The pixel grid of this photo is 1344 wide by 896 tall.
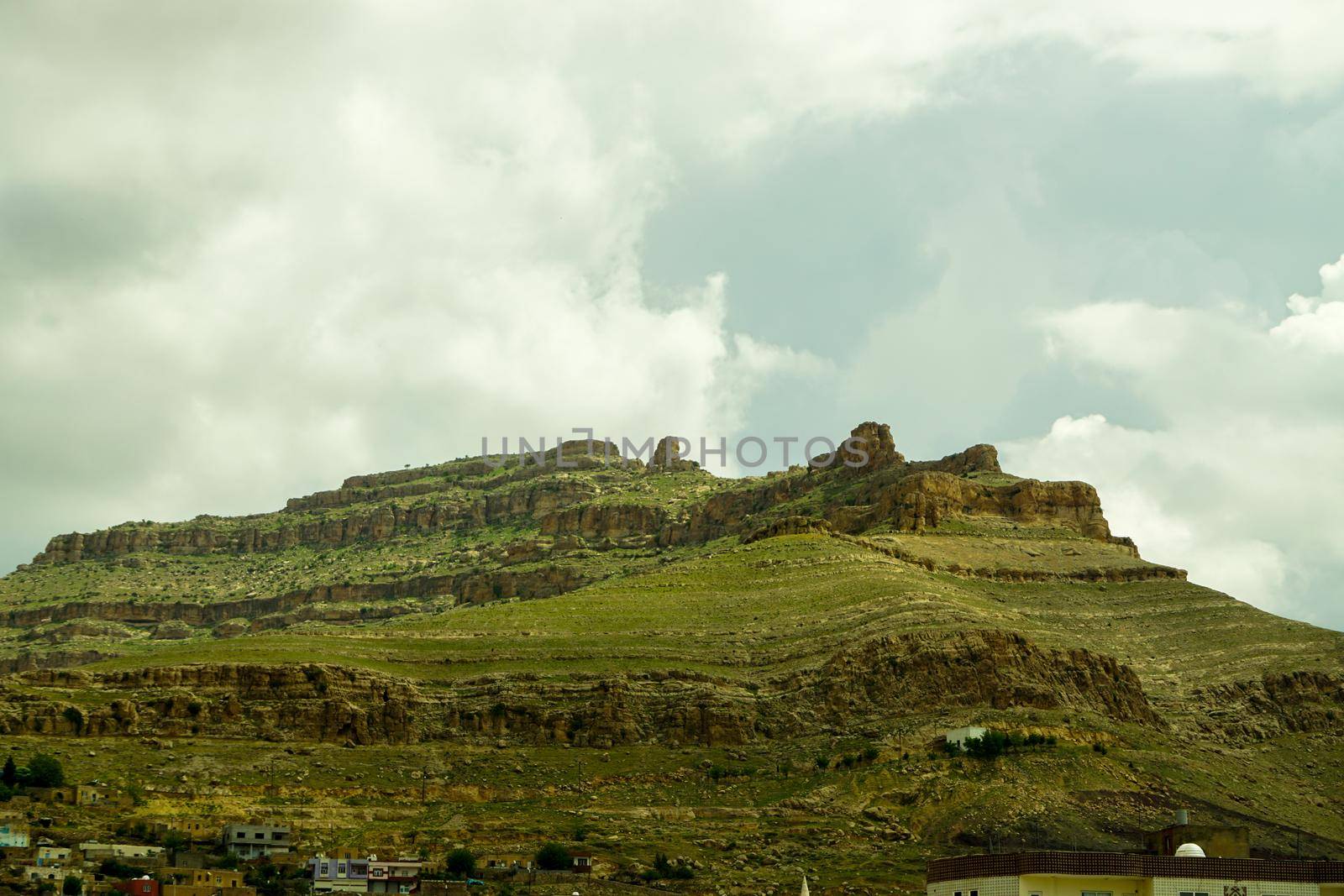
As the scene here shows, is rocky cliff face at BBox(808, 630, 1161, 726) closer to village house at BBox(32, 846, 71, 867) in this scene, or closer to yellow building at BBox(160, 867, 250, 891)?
yellow building at BBox(160, 867, 250, 891)

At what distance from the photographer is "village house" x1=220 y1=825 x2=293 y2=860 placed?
93875 millimetres

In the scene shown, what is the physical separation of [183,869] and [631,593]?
53090 mm

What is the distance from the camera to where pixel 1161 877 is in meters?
51.2

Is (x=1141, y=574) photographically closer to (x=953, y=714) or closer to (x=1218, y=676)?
(x=1218, y=676)

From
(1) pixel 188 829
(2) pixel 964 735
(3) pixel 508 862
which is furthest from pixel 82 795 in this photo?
(2) pixel 964 735

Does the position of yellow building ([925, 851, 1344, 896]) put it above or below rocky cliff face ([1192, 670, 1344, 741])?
below

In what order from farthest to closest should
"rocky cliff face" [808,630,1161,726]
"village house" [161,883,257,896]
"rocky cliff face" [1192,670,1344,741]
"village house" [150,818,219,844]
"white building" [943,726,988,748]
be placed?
"rocky cliff face" [1192,670,1344,741]
"rocky cliff face" [808,630,1161,726]
"white building" [943,726,988,748]
"village house" [150,818,219,844]
"village house" [161,883,257,896]

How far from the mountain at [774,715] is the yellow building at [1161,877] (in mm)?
34604

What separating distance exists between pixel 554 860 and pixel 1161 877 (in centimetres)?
4526

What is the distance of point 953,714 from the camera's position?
367ft

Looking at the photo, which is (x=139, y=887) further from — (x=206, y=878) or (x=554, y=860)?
(x=554, y=860)

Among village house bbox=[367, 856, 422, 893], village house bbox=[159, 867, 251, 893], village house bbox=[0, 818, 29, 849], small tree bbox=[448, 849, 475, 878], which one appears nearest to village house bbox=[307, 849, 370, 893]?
village house bbox=[367, 856, 422, 893]

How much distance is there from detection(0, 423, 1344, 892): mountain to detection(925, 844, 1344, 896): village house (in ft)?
114

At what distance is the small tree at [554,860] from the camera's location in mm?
91812
